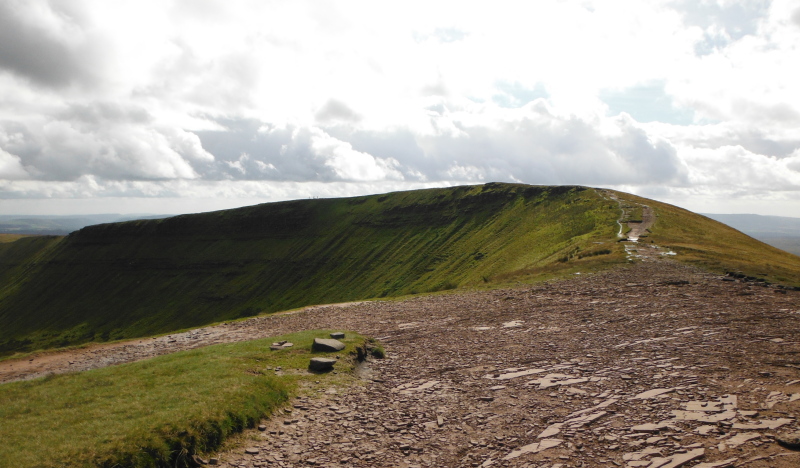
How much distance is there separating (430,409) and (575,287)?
25142mm

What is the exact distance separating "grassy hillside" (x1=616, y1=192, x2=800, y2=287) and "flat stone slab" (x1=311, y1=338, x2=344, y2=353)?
33546 mm

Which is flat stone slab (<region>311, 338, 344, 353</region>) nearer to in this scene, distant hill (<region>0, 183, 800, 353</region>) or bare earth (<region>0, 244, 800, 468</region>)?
bare earth (<region>0, 244, 800, 468</region>)

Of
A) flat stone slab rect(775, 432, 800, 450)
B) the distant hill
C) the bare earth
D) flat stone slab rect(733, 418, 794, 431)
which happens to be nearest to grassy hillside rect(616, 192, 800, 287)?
the distant hill

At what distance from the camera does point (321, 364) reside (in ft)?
68.6

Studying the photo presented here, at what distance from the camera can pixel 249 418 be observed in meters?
15.3

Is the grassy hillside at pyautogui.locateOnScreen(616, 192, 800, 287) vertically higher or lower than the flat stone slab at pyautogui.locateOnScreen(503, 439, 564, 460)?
higher

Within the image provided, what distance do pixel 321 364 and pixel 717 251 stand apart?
4846 cm

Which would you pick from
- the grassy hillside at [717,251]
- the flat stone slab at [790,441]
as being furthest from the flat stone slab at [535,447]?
the grassy hillside at [717,251]

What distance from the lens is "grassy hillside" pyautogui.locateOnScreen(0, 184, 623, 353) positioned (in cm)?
10419

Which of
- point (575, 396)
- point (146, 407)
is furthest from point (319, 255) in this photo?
point (575, 396)

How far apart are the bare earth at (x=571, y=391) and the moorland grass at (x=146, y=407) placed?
3.99ft

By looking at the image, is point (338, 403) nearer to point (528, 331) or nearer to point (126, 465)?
point (126, 465)

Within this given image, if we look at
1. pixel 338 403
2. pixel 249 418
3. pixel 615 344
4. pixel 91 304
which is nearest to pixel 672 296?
pixel 615 344

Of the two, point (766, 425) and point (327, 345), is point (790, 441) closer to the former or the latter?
point (766, 425)
